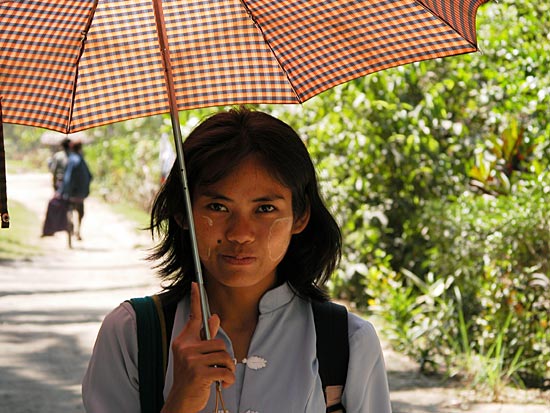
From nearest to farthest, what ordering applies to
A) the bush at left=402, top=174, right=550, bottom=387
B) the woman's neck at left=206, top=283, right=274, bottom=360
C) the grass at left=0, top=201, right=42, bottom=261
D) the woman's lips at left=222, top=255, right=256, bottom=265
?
1. the woman's lips at left=222, top=255, right=256, bottom=265
2. the woman's neck at left=206, top=283, right=274, bottom=360
3. the bush at left=402, top=174, right=550, bottom=387
4. the grass at left=0, top=201, right=42, bottom=261

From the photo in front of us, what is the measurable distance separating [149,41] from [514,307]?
4.48m

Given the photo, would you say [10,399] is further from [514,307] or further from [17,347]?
[514,307]

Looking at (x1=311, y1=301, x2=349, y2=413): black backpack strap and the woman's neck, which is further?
the woman's neck

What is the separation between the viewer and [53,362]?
309 inches

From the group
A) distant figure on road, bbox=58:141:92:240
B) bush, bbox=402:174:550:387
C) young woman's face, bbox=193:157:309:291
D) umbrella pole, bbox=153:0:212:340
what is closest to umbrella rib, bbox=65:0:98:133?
umbrella pole, bbox=153:0:212:340

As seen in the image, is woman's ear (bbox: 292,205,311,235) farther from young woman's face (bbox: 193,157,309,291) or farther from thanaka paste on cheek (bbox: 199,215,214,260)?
thanaka paste on cheek (bbox: 199,215,214,260)

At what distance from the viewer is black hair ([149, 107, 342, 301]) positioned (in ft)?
7.71

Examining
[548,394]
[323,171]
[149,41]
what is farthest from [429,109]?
[149,41]

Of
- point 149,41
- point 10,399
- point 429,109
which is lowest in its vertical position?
point 10,399

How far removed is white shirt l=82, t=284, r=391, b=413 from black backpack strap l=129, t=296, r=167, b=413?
1 cm

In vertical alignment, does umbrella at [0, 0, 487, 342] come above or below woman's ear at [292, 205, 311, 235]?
above

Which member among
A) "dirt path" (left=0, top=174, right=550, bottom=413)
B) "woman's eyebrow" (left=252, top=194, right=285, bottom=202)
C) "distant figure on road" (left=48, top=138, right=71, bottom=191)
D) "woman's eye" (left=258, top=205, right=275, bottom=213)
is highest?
"woman's eyebrow" (left=252, top=194, right=285, bottom=202)

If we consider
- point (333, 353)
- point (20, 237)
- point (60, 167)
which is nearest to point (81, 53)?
point (333, 353)

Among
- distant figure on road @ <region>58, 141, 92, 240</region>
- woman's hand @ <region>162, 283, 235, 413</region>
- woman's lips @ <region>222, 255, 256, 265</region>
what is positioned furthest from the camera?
distant figure on road @ <region>58, 141, 92, 240</region>
